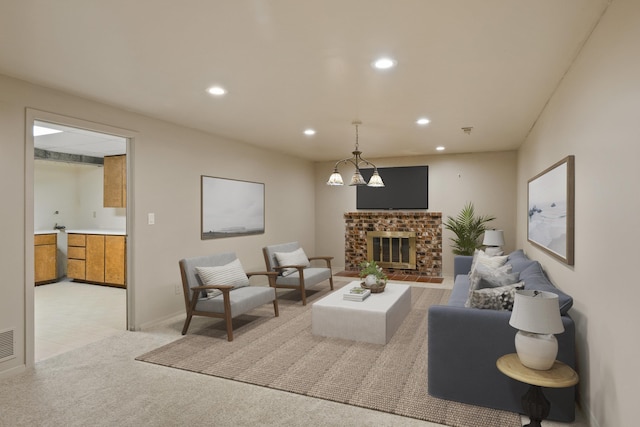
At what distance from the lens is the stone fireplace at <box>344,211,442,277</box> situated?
7.67 metres

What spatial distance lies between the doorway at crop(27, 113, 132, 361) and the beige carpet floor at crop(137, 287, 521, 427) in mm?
1245

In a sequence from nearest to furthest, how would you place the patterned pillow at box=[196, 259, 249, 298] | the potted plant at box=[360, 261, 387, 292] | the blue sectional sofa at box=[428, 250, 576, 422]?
the blue sectional sofa at box=[428, 250, 576, 422], the patterned pillow at box=[196, 259, 249, 298], the potted plant at box=[360, 261, 387, 292]

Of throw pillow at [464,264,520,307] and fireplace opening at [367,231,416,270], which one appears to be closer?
throw pillow at [464,264,520,307]

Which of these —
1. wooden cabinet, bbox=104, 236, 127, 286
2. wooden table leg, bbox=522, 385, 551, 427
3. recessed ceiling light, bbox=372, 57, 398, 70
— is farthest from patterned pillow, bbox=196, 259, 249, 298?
wooden table leg, bbox=522, 385, 551, 427

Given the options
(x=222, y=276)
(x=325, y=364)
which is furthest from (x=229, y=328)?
(x=325, y=364)

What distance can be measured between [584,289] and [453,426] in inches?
47.6

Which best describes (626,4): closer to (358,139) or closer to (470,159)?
(358,139)

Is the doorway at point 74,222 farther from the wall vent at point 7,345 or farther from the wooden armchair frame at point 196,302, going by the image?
the wooden armchair frame at point 196,302

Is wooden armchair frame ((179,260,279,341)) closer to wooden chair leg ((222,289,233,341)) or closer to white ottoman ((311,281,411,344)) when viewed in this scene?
wooden chair leg ((222,289,233,341))

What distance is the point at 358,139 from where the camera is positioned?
5996 mm

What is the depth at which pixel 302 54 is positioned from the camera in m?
2.76

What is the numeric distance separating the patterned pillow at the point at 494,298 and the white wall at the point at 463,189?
4.92 meters

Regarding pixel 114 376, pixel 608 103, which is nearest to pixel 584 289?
pixel 608 103

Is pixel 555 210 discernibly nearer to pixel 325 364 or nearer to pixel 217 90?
pixel 325 364
